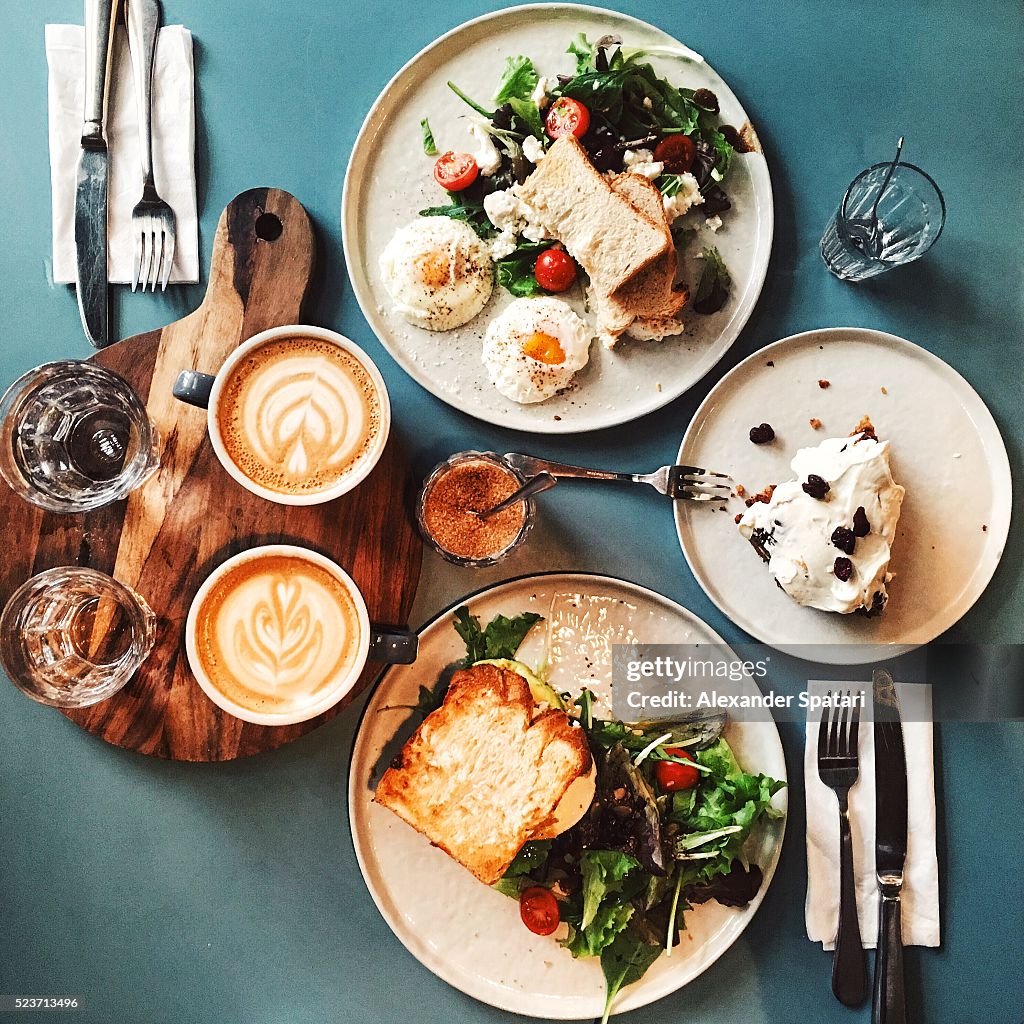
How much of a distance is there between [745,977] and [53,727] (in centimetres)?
203

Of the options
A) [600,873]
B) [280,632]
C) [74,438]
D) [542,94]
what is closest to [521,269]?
[542,94]

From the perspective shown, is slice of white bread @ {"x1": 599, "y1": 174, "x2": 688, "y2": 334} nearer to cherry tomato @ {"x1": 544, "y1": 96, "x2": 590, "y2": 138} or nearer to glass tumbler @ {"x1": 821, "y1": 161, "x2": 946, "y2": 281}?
cherry tomato @ {"x1": 544, "y1": 96, "x2": 590, "y2": 138}

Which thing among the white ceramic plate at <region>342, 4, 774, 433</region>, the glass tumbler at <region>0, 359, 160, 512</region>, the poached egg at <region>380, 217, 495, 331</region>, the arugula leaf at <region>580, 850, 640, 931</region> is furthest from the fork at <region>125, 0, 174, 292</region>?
the arugula leaf at <region>580, 850, 640, 931</region>

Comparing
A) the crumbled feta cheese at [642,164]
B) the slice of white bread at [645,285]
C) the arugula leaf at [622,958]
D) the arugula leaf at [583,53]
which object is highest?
the arugula leaf at [583,53]

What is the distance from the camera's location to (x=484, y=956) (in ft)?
7.30

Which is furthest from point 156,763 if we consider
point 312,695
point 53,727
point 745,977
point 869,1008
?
point 869,1008

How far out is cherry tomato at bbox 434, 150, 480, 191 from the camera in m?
2.21

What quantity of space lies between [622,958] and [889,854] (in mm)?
745

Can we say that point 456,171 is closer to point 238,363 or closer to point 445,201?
point 445,201

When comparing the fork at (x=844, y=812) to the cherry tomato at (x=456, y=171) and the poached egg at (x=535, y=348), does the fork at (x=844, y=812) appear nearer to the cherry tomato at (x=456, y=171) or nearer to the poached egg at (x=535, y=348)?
the poached egg at (x=535, y=348)

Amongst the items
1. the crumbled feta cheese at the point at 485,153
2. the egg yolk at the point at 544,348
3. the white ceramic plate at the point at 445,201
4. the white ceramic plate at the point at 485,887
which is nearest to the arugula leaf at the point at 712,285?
the white ceramic plate at the point at 445,201

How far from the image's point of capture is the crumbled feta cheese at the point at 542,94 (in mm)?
2197

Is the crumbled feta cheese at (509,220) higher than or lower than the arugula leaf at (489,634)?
higher

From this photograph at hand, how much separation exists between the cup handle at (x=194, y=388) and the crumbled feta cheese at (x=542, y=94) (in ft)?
3.65
